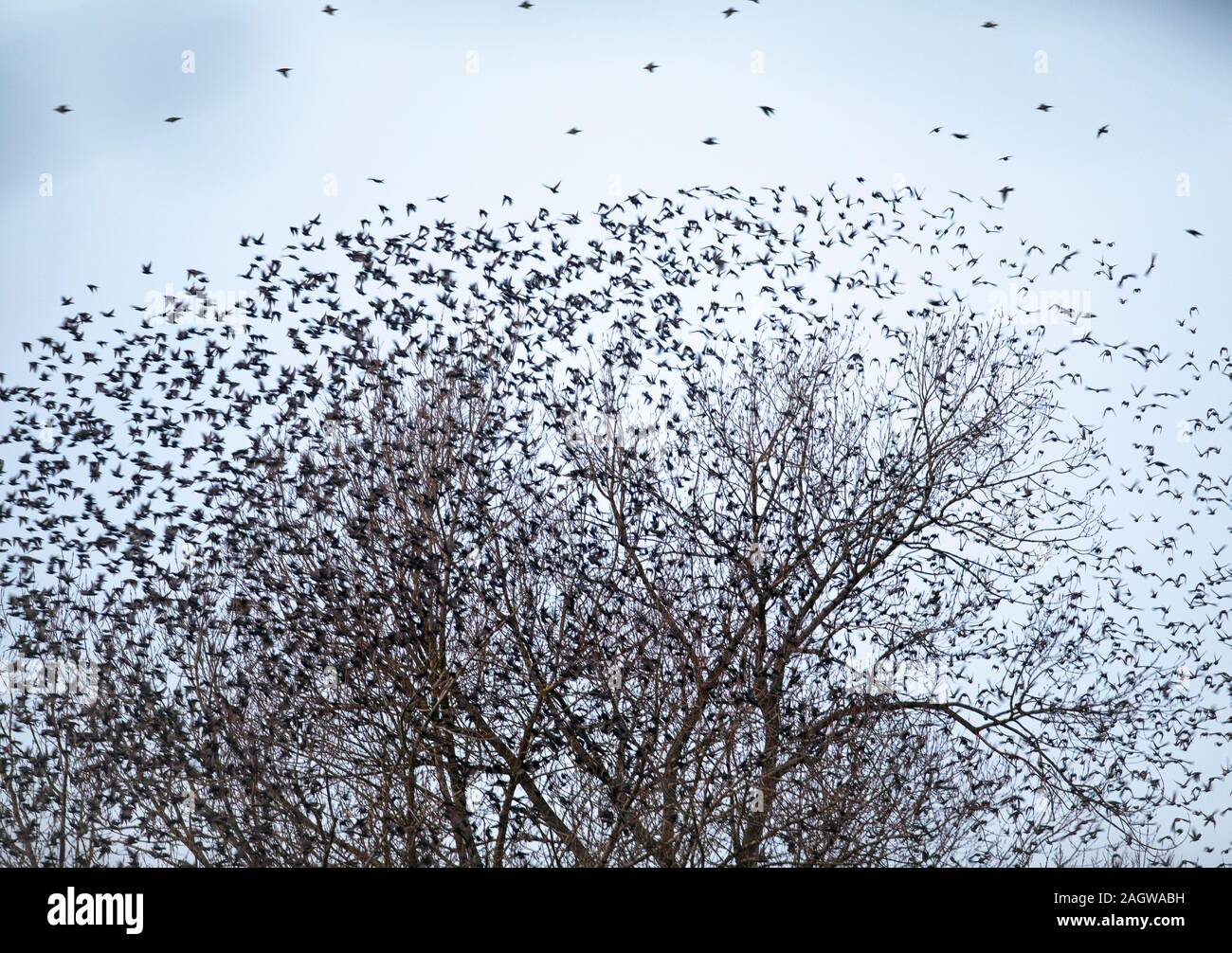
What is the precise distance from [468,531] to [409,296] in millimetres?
2290

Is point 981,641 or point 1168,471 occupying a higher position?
point 1168,471

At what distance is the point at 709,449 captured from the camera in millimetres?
11047

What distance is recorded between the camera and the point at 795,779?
Result: 9.50 m

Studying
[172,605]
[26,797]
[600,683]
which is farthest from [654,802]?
[26,797]
